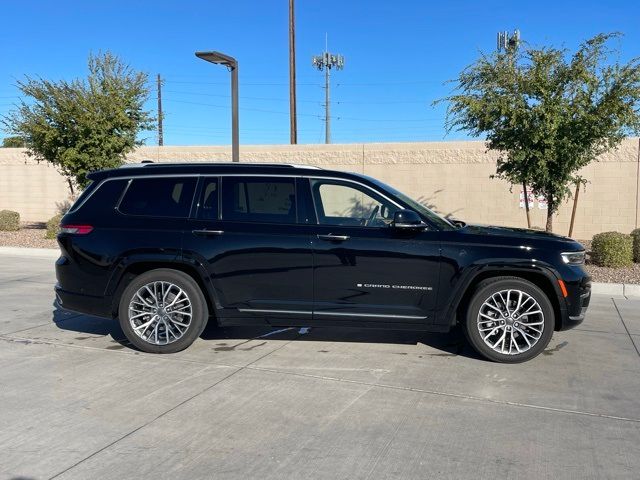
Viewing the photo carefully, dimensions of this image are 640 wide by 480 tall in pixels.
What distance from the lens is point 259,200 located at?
603 centimetres

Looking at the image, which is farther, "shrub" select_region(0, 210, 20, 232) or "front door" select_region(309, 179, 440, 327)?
"shrub" select_region(0, 210, 20, 232)

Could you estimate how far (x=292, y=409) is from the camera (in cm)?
461

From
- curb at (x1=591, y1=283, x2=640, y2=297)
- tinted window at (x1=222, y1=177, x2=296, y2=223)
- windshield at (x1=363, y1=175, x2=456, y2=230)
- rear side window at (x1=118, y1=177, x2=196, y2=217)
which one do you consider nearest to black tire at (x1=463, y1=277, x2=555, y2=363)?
windshield at (x1=363, y1=175, x2=456, y2=230)

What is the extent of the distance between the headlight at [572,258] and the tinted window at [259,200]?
2666mm

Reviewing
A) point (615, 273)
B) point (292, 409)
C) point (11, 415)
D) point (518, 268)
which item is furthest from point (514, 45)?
point (11, 415)

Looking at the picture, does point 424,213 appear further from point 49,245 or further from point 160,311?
point 49,245

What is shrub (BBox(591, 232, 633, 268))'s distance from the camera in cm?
1192

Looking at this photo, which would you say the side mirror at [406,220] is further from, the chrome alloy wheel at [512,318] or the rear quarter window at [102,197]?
the rear quarter window at [102,197]

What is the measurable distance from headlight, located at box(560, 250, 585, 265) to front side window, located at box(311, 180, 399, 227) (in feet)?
5.52

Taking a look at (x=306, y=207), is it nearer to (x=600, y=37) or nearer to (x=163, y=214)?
(x=163, y=214)

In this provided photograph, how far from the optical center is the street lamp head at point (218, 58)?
12.4m

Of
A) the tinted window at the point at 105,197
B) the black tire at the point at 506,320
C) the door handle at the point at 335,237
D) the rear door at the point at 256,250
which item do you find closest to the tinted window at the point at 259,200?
the rear door at the point at 256,250

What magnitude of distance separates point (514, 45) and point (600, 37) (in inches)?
62.3

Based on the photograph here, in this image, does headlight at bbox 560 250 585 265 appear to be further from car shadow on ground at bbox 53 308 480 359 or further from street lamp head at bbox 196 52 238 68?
street lamp head at bbox 196 52 238 68
